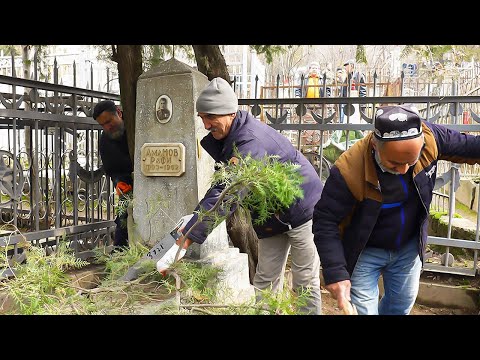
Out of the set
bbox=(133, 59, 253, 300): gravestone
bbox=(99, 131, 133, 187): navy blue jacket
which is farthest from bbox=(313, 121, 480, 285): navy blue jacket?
bbox=(99, 131, 133, 187): navy blue jacket

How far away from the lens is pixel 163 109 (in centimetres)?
390

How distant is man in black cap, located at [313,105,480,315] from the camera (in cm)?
221

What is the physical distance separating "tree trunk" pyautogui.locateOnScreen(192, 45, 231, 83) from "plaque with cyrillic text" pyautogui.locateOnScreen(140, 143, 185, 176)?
1217mm

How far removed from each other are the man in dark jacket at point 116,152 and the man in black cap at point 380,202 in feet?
8.87

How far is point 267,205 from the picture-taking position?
7.69 feet

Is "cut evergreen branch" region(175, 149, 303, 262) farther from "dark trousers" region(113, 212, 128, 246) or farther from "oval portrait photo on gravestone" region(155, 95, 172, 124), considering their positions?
"dark trousers" region(113, 212, 128, 246)

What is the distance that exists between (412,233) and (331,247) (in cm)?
54

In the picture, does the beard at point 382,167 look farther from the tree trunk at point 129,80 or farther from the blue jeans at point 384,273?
the tree trunk at point 129,80

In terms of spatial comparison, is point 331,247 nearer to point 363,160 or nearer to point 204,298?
point 363,160

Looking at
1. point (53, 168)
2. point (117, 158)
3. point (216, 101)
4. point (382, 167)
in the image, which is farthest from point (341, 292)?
point (53, 168)

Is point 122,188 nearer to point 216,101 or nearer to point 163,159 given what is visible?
point 163,159

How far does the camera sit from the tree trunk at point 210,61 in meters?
4.62

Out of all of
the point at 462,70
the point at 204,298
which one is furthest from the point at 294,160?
the point at 462,70

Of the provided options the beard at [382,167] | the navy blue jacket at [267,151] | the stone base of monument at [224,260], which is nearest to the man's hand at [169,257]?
the navy blue jacket at [267,151]
